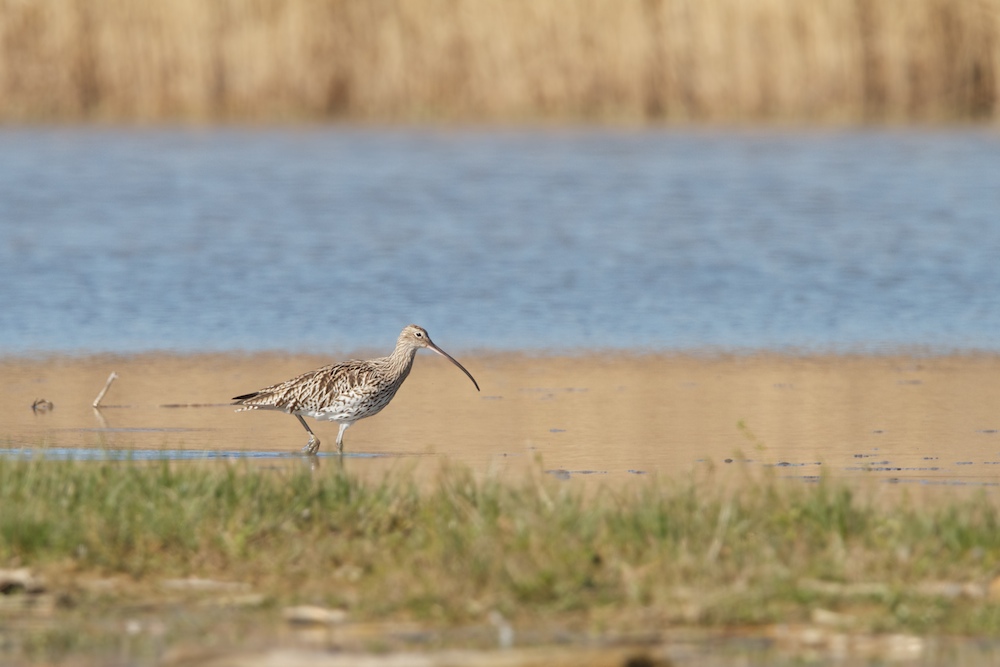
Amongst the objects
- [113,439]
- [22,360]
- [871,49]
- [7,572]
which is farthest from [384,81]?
[7,572]

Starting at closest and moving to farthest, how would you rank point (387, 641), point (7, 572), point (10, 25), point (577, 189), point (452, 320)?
point (387, 641) < point (7, 572) < point (452, 320) < point (577, 189) < point (10, 25)

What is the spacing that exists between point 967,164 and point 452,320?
11745mm

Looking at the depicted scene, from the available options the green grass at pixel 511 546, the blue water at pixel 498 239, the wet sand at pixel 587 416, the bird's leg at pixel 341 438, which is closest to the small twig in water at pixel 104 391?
the wet sand at pixel 587 416

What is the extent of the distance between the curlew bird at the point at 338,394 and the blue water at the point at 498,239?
3237 mm

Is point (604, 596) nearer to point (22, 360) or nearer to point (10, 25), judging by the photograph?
point (22, 360)

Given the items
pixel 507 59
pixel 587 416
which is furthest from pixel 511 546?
pixel 507 59

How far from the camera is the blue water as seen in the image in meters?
14.2

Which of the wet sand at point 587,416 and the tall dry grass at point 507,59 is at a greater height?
the tall dry grass at point 507,59

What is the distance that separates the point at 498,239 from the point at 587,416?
8863 millimetres

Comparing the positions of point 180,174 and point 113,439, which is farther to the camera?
point 180,174

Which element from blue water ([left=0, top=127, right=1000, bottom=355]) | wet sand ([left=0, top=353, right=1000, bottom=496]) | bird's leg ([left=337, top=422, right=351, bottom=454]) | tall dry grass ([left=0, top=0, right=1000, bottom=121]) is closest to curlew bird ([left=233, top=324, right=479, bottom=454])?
bird's leg ([left=337, top=422, right=351, bottom=454])

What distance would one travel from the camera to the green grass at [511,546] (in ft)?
17.8

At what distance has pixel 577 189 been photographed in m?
23.1

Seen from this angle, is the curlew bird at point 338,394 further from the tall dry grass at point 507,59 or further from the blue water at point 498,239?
the tall dry grass at point 507,59
